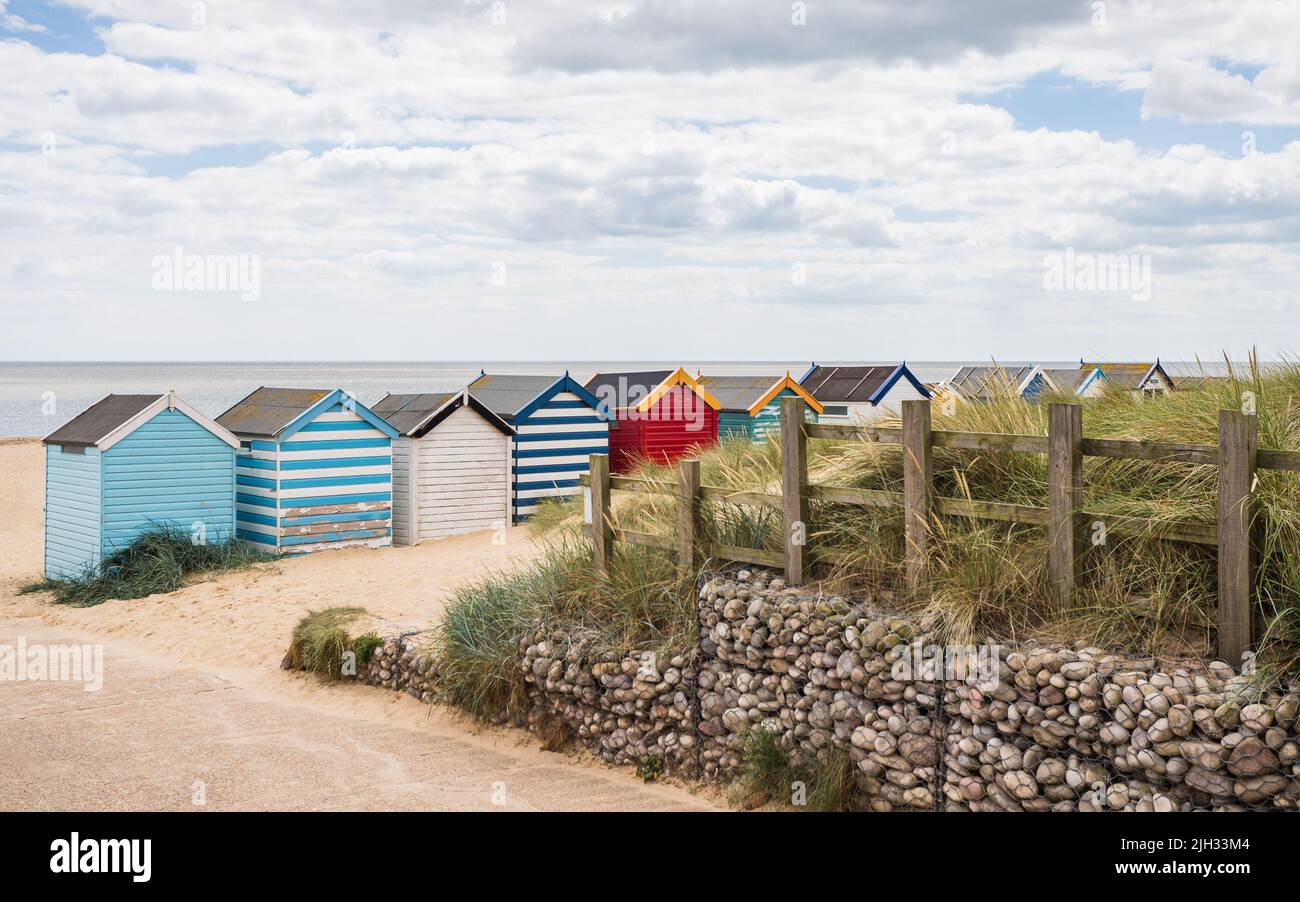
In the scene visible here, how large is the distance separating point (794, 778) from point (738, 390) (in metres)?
15.3

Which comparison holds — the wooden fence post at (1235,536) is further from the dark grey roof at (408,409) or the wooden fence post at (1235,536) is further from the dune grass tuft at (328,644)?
the dark grey roof at (408,409)

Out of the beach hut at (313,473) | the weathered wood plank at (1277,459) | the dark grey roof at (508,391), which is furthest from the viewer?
the dark grey roof at (508,391)

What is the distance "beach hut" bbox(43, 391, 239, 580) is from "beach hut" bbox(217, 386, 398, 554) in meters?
0.37

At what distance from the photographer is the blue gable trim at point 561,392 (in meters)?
19.0

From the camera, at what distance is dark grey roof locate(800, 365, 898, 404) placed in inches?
908

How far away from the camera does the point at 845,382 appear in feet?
78.8

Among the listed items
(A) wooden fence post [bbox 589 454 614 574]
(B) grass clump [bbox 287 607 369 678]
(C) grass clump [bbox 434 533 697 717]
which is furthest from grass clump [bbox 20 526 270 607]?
(A) wooden fence post [bbox 589 454 614 574]

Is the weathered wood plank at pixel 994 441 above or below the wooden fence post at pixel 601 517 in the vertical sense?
above

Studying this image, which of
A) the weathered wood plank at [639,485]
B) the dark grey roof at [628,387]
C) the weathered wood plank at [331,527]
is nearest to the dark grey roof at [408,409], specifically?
the weathered wood plank at [331,527]

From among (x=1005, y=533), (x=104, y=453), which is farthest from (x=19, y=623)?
(x=1005, y=533)

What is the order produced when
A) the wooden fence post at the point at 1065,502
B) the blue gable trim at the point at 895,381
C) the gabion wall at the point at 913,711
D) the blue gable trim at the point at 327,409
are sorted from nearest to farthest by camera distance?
1. the gabion wall at the point at 913,711
2. the wooden fence post at the point at 1065,502
3. the blue gable trim at the point at 327,409
4. the blue gable trim at the point at 895,381

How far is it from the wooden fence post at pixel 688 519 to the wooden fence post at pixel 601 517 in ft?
2.71

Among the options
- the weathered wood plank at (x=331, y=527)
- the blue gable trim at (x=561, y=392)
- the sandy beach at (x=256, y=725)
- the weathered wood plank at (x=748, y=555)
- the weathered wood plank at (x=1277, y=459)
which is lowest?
the sandy beach at (x=256, y=725)

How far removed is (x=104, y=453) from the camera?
1566 cm
